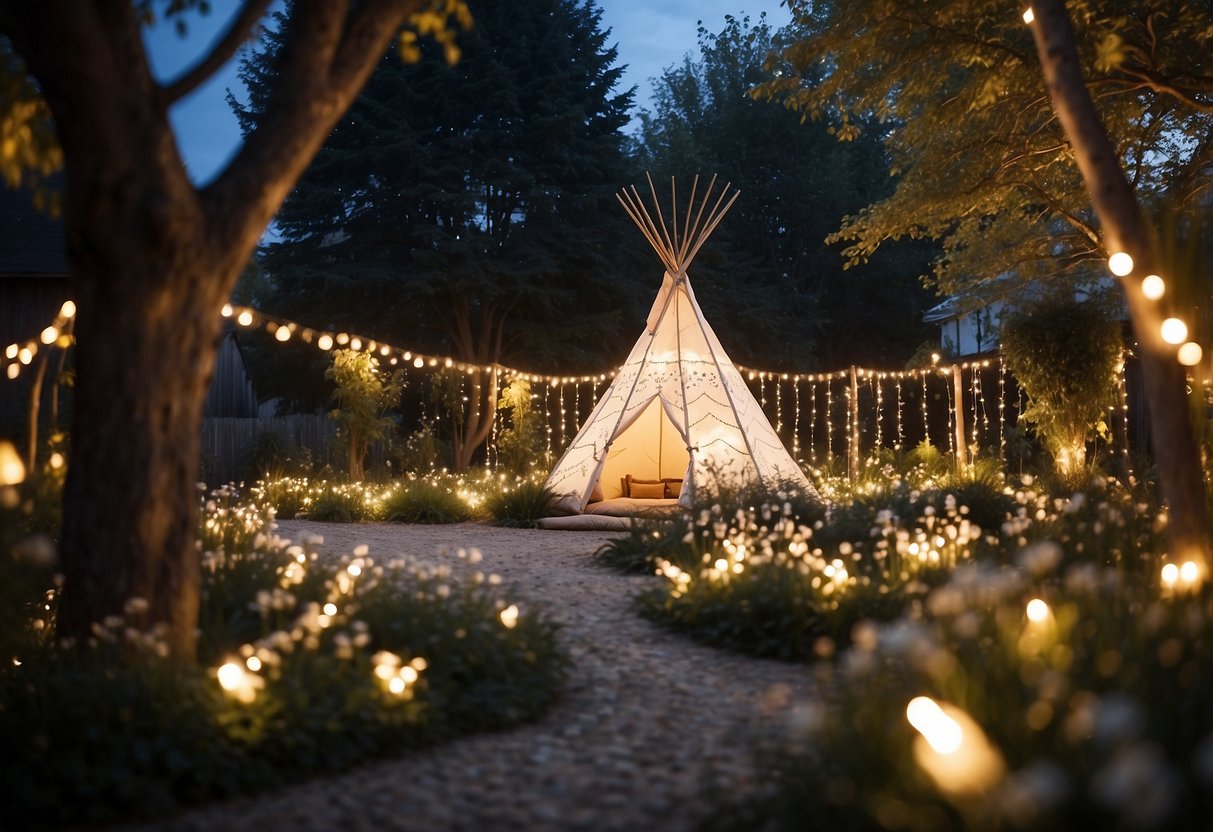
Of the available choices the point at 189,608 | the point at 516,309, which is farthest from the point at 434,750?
the point at 516,309

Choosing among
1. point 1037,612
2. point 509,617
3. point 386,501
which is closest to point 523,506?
point 386,501

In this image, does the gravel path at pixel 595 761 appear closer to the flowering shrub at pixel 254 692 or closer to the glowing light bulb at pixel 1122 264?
the flowering shrub at pixel 254 692

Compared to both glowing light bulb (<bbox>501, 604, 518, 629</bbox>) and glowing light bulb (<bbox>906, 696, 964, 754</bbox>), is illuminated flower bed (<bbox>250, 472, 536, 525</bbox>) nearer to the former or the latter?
glowing light bulb (<bbox>501, 604, 518, 629</bbox>)

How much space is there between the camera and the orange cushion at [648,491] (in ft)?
43.0

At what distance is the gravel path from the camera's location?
10.8 ft

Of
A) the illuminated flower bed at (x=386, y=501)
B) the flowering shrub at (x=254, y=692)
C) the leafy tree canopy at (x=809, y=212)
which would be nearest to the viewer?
the flowering shrub at (x=254, y=692)

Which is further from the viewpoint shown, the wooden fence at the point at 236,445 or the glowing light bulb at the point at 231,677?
the wooden fence at the point at 236,445

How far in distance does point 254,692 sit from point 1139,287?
14.5ft

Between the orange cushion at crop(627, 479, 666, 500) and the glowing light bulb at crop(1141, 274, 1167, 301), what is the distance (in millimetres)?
8149

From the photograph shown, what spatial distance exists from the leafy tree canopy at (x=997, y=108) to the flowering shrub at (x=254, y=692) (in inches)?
260

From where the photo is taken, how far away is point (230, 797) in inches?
138

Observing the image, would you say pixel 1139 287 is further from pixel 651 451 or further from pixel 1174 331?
pixel 651 451

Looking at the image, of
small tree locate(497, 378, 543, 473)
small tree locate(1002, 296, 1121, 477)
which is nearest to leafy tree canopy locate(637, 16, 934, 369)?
small tree locate(497, 378, 543, 473)

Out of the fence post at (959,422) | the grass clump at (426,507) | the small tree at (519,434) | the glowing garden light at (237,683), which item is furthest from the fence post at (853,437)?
the glowing garden light at (237,683)
